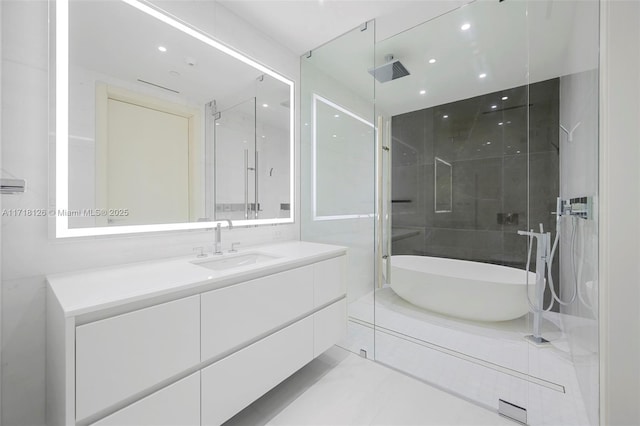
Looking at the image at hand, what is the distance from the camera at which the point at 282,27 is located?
6.95 feet

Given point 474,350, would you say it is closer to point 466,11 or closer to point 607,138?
point 607,138

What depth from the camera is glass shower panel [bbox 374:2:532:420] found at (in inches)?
76.4

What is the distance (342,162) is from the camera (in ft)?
8.73

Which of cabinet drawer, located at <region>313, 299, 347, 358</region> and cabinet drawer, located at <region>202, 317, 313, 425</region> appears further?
cabinet drawer, located at <region>313, 299, 347, 358</region>

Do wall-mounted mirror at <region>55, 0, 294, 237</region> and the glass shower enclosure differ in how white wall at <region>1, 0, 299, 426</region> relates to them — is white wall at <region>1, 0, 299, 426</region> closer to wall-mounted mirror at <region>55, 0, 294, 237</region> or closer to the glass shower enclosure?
wall-mounted mirror at <region>55, 0, 294, 237</region>

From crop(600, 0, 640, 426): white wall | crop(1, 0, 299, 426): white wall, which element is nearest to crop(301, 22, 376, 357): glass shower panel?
crop(600, 0, 640, 426): white wall

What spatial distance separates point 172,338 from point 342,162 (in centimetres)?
208

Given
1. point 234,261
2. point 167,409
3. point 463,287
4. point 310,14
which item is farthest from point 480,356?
point 310,14

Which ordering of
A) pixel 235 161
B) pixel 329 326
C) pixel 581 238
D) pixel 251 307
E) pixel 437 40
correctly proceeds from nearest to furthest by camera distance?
pixel 251 307 → pixel 581 238 → pixel 329 326 → pixel 235 161 → pixel 437 40

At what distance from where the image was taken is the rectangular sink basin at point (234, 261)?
165 cm

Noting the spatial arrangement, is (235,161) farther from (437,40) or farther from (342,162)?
(437,40)

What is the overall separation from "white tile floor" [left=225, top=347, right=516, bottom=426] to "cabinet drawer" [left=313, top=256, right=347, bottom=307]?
0.54 meters

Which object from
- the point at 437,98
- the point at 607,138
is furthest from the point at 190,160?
the point at 437,98

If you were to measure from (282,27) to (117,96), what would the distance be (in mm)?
1373
